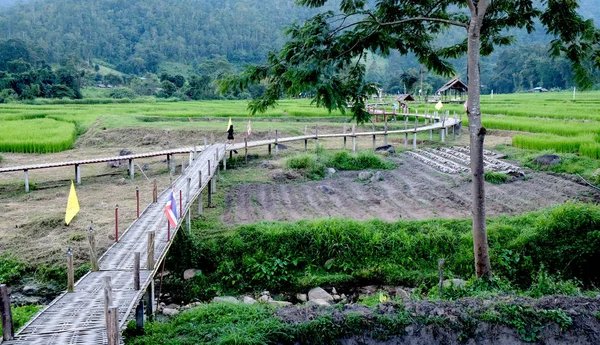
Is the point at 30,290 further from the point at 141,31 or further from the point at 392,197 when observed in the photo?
the point at 141,31

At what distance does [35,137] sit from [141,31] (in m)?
99.0

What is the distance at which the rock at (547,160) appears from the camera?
64.2ft

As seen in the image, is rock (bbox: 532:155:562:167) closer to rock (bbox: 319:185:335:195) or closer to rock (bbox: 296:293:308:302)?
rock (bbox: 319:185:335:195)

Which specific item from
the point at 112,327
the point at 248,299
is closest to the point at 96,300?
the point at 112,327

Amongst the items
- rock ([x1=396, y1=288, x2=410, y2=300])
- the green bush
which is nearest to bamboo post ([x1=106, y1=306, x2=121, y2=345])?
the green bush

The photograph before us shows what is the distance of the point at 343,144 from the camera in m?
28.2

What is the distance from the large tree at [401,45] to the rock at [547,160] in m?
10.4

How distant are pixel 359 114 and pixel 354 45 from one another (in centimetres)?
130

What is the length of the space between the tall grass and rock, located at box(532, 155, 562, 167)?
70.4 ft

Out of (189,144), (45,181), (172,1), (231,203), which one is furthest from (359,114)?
(172,1)

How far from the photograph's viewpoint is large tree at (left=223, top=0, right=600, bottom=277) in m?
8.81

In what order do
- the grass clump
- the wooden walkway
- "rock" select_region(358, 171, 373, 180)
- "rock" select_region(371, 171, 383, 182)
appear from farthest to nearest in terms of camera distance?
"rock" select_region(358, 171, 373, 180) < "rock" select_region(371, 171, 383, 182) < the grass clump < the wooden walkway

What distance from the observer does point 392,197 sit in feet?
56.1

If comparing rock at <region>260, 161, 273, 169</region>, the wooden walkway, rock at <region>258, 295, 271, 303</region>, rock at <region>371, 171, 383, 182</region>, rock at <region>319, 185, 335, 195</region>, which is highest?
rock at <region>260, 161, 273, 169</region>
